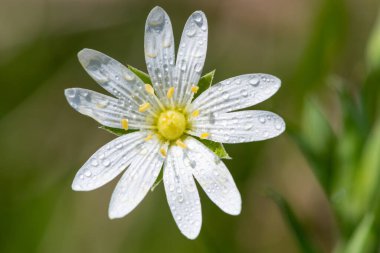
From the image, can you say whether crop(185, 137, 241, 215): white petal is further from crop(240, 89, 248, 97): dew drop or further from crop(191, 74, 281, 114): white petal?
crop(240, 89, 248, 97): dew drop

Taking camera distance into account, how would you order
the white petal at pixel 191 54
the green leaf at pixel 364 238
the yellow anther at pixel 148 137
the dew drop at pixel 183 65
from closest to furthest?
the white petal at pixel 191 54 → the dew drop at pixel 183 65 → the yellow anther at pixel 148 137 → the green leaf at pixel 364 238

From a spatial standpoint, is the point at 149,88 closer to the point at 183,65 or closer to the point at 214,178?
the point at 183,65

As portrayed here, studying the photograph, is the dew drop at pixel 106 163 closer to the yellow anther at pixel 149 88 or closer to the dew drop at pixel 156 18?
the yellow anther at pixel 149 88

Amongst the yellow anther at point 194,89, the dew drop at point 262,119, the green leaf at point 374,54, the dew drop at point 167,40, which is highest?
the dew drop at point 167,40

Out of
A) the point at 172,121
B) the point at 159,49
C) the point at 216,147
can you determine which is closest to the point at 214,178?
the point at 216,147

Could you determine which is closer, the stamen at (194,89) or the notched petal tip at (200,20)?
the notched petal tip at (200,20)

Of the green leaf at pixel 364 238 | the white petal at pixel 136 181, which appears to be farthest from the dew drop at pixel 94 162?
the green leaf at pixel 364 238
